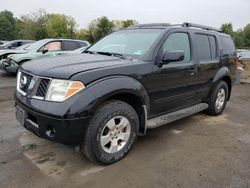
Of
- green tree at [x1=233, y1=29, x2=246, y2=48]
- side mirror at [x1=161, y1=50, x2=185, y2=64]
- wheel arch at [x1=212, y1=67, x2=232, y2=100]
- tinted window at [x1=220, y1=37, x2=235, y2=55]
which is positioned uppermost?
green tree at [x1=233, y1=29, x2=246, y2=48]

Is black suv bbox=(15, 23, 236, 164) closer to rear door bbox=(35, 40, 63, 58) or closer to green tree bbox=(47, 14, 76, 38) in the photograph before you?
rear door bbox=(35, 40, 63, 58)

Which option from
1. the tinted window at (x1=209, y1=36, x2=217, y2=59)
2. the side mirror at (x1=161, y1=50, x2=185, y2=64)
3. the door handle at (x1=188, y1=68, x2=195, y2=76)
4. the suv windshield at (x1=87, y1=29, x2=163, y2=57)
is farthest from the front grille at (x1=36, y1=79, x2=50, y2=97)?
the tinted window at (x1=209, y1=36, x2=217, y2=59)

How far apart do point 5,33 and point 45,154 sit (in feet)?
238

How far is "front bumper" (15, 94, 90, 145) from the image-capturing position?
9.46ft

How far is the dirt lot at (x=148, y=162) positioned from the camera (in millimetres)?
3049

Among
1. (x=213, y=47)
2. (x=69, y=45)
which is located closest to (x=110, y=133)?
(x=213, y=47)

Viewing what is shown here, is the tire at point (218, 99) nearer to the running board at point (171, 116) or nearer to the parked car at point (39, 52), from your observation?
the running board at point (171, 116)

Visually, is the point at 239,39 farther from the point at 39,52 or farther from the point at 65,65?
the point at 65,65

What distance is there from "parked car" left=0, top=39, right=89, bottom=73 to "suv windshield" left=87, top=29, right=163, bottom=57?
224 inches

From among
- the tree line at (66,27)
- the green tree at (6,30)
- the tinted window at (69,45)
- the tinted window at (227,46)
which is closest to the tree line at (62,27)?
the tree line at (66,27)

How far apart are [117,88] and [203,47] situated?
8.25 feet

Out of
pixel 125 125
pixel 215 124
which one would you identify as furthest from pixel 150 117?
pixel 215 124

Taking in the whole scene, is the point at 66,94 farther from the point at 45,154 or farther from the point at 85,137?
the point at 45,154

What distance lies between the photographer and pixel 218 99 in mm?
5750
